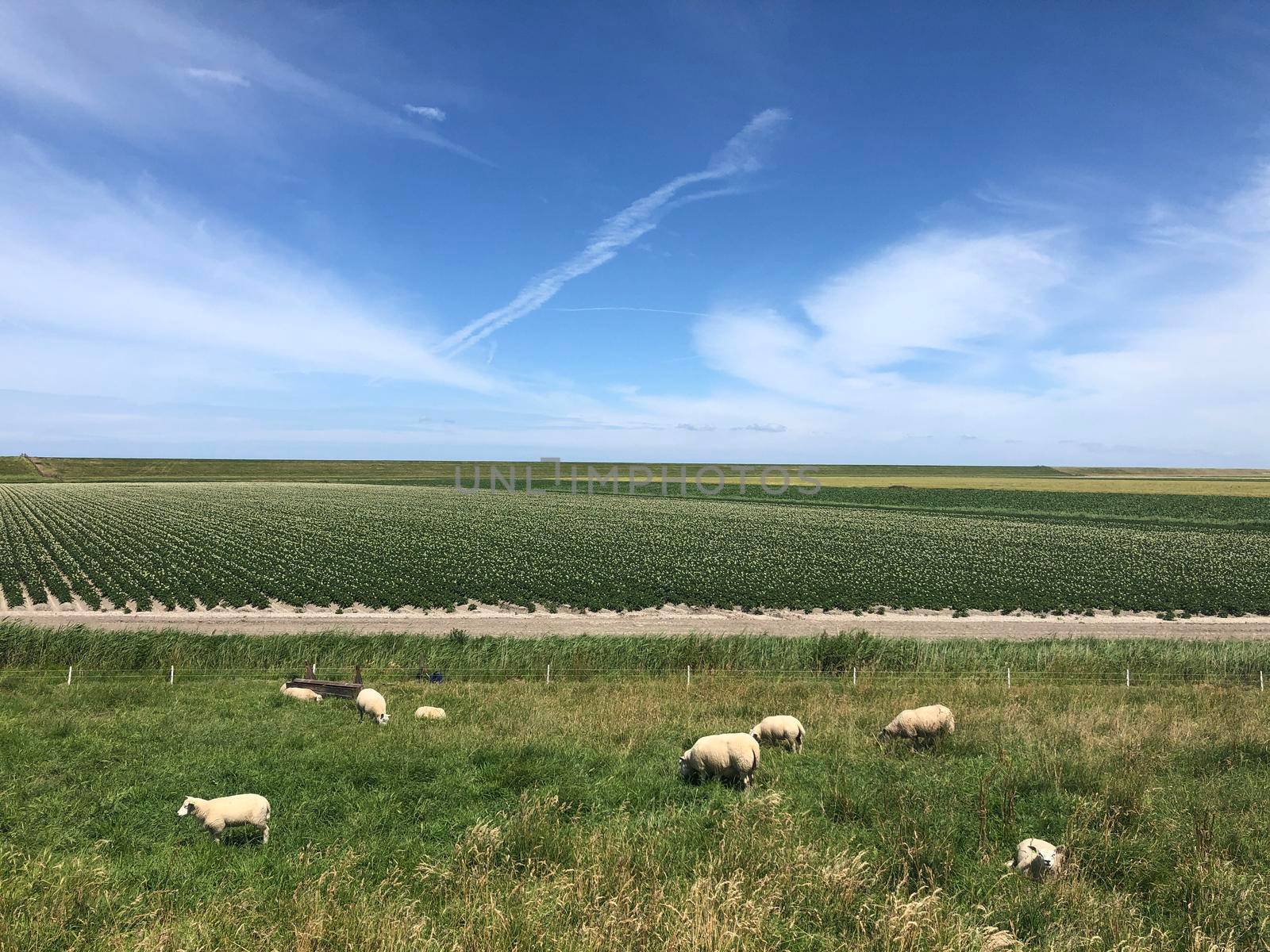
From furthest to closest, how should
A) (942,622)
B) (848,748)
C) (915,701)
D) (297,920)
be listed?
(942,622) → (915,701) → (848,748) → (297,920)

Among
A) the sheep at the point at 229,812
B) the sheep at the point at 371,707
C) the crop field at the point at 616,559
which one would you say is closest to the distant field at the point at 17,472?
the crop field at the point at 616,559

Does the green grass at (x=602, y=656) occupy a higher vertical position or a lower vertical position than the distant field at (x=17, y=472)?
lower

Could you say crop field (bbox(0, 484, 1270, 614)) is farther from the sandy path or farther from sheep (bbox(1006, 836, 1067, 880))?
sheep (bbox(1006, 836, 1067, 880))

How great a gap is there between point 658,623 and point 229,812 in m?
25.6

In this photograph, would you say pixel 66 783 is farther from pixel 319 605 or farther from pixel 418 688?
pixel 319 605

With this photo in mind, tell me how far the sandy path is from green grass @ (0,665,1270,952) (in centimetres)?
1691

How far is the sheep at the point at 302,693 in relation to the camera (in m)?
16.0

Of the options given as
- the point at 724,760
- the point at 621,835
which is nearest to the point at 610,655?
the point at 724,760

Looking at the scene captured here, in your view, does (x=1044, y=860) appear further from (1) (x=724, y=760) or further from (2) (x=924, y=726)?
(2) (x=924, y=726)

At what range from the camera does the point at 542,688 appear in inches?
703

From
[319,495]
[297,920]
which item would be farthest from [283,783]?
[319,495]

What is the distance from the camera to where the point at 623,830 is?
23.9 feet

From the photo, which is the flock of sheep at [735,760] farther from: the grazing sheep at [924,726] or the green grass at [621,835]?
the green grass at [621,835]

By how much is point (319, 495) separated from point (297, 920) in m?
125
